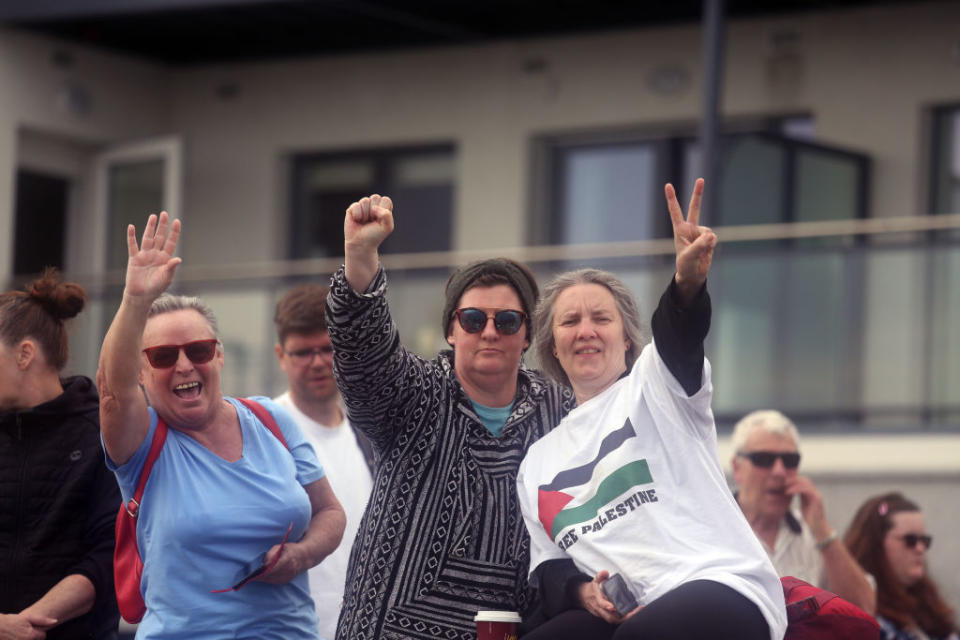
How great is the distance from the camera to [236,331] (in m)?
13.0

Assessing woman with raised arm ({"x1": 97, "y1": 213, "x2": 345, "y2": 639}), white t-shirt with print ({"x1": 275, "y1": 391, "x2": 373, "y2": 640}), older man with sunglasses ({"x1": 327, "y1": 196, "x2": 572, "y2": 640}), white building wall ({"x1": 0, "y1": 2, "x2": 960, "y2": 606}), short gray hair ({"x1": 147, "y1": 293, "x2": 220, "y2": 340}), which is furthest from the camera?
white building wall ({"x1": 0, "y1": 2, "x2": 960, "y2": 606})

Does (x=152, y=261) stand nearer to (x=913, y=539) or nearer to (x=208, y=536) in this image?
(x=208, y=536)

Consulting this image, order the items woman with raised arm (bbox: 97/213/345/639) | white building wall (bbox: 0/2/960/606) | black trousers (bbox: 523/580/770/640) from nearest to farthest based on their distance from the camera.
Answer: black trousers (bbox: 523/580/770/640), woman with raised arm (bbox: 97/213/345/639), white building wall (bbox: 0/2/960/606)

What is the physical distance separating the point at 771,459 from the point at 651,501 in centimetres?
251

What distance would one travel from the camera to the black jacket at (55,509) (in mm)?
4664

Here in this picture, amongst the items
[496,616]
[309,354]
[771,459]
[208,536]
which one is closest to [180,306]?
[208,536]

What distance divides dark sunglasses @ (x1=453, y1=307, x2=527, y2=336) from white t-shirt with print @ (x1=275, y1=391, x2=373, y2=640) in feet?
3.74

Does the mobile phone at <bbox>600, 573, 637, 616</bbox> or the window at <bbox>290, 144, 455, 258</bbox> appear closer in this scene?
the mobile phone at <bbox>600, 573, 637, 616</bbox>

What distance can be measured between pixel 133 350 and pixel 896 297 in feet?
24.0

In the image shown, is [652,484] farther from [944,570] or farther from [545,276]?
[545,276]

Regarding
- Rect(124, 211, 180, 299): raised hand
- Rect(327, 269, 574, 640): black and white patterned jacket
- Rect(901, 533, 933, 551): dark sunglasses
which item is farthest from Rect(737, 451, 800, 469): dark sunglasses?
Rect(124, 211, 180, 299): raised hand

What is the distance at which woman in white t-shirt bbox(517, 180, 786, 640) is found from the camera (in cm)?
367

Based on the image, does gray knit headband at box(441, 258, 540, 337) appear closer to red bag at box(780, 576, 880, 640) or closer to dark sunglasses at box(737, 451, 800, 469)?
red bag at box(780, 576, 880, 640)

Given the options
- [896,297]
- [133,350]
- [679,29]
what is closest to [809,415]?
[896,297]
